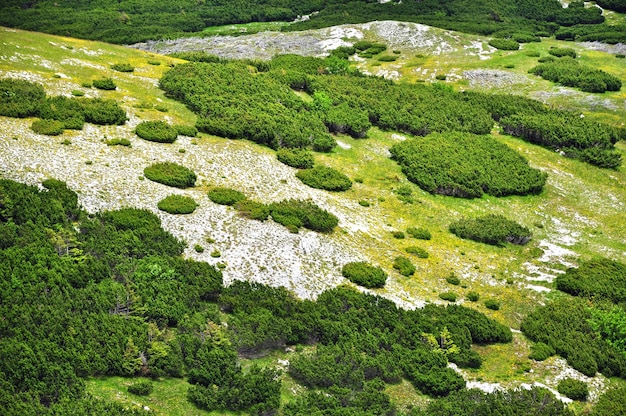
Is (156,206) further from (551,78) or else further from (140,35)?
(140,35)

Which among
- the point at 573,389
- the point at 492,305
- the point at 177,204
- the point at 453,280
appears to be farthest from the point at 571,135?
the point at 177,204

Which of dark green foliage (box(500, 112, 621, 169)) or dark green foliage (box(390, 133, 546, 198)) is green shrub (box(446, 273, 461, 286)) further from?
dark green foliage (box(500, 112, 621, 169))

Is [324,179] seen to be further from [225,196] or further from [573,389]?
[573,389]

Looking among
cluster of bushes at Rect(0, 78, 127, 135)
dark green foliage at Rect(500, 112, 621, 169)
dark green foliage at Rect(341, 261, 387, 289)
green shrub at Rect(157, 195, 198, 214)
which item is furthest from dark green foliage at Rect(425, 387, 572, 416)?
dark green foliage at Rect(500, 112, 621, 169)

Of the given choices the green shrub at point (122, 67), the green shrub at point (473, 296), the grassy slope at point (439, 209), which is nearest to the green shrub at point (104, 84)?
the grassy slope at point (439, 209)

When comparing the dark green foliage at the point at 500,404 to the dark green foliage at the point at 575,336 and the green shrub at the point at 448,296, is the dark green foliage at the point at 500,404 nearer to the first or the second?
the dark green foliage at the point at 575,336

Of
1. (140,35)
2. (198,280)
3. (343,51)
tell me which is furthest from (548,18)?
(198,280)
